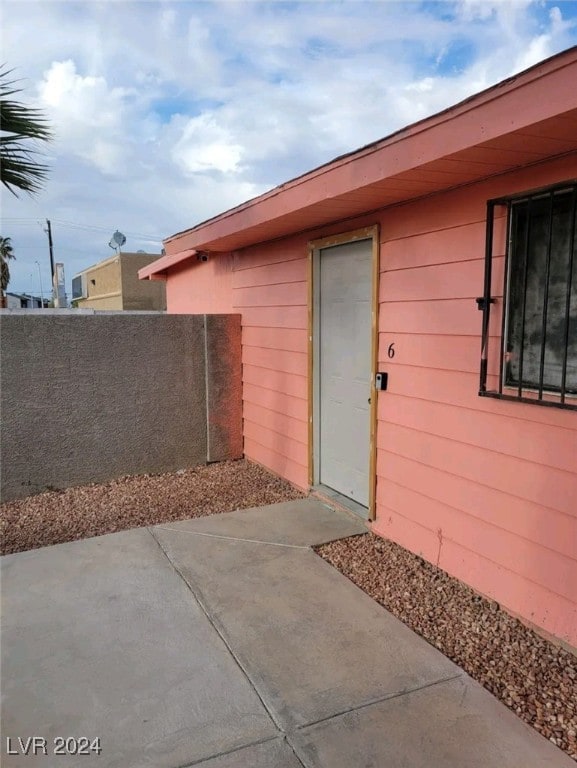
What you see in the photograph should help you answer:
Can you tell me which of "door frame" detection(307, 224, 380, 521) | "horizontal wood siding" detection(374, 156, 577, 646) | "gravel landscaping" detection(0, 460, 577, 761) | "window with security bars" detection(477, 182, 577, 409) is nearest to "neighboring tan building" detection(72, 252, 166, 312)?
"gravel landscaping" detection(0, 460, 577, 761)

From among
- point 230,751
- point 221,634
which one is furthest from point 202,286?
point 230,751

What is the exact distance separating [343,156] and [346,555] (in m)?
2.58

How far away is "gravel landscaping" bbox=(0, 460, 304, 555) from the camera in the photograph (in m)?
4.09

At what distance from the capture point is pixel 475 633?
268 cm

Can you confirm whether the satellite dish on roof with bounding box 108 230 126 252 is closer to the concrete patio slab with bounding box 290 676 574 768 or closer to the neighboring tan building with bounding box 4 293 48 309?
the concrete patio slab with bounding box 290 676 574 768

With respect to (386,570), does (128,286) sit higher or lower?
higher

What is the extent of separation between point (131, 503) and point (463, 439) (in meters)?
3.03

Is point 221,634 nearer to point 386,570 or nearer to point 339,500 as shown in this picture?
point 386,570

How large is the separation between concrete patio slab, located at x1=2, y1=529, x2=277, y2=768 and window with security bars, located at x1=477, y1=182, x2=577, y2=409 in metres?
1.98

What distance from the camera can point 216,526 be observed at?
4094mm

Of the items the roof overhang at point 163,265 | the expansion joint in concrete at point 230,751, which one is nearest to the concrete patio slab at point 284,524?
the expansion joint in concrete at point 230,751

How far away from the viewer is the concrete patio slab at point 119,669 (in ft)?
6.50

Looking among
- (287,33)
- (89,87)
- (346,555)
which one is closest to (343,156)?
(287,33)

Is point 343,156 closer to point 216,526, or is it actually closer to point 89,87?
point 216,526
